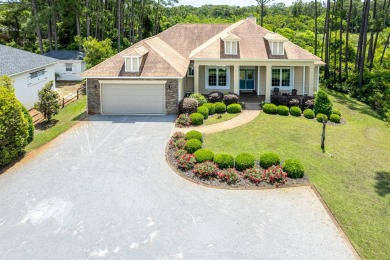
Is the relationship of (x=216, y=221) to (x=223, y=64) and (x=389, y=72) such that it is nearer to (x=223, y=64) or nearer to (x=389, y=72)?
(x=223, y=64)

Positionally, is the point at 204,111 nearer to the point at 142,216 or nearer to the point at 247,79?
the point at 247,79

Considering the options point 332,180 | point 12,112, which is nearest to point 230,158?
point 332,180

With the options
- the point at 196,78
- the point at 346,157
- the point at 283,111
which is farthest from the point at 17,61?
the point at 346,157

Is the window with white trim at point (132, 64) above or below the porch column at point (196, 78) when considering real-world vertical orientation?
above

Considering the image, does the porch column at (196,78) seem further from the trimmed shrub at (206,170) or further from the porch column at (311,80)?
the trimmed shrub at (206,170)

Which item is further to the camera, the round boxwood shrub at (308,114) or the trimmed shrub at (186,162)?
the round boxwood shrub at (308,114)

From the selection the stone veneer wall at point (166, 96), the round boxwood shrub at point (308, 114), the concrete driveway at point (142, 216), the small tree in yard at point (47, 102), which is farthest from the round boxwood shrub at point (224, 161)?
the small tree in yard at point (47, 102)

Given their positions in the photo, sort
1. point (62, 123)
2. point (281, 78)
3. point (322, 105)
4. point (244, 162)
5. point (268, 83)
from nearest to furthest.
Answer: point (244, 162) < point (62, 123) < point (322, 105) < point (268, 83) < point (281, 78)
